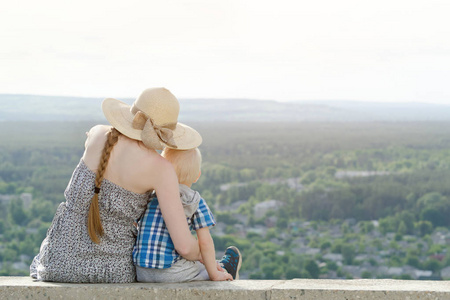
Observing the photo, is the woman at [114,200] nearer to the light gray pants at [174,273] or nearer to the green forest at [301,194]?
the light gray pants at [174,273]

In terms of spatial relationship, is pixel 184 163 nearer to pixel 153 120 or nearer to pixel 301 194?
pixel 153 120

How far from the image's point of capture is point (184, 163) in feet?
10.4

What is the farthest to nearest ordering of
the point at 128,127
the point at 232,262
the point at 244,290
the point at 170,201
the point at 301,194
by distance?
the point at 301,194 < the point at 232,262 < the point at 128,127 < the point at 170,201 < the point at 244,290

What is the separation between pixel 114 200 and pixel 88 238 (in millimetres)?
236

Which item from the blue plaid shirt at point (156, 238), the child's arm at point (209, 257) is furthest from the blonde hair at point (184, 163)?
the child's arm at point (209, 257)

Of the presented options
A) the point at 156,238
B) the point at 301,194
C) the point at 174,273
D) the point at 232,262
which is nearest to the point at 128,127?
the point at 156,238

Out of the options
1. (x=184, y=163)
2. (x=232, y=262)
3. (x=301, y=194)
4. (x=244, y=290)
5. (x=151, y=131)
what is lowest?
(x=301, y=194)

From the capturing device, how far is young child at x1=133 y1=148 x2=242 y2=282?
309 centimetres

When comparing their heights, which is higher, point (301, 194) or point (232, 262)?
point (232, 262)

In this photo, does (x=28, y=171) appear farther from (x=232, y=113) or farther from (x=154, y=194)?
(x=154, y=194)

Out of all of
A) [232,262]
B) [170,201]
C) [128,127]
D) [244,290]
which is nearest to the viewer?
[244,290]

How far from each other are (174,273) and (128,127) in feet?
2.49

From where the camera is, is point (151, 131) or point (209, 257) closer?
point (151, 131)

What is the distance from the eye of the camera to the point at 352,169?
363 ft
